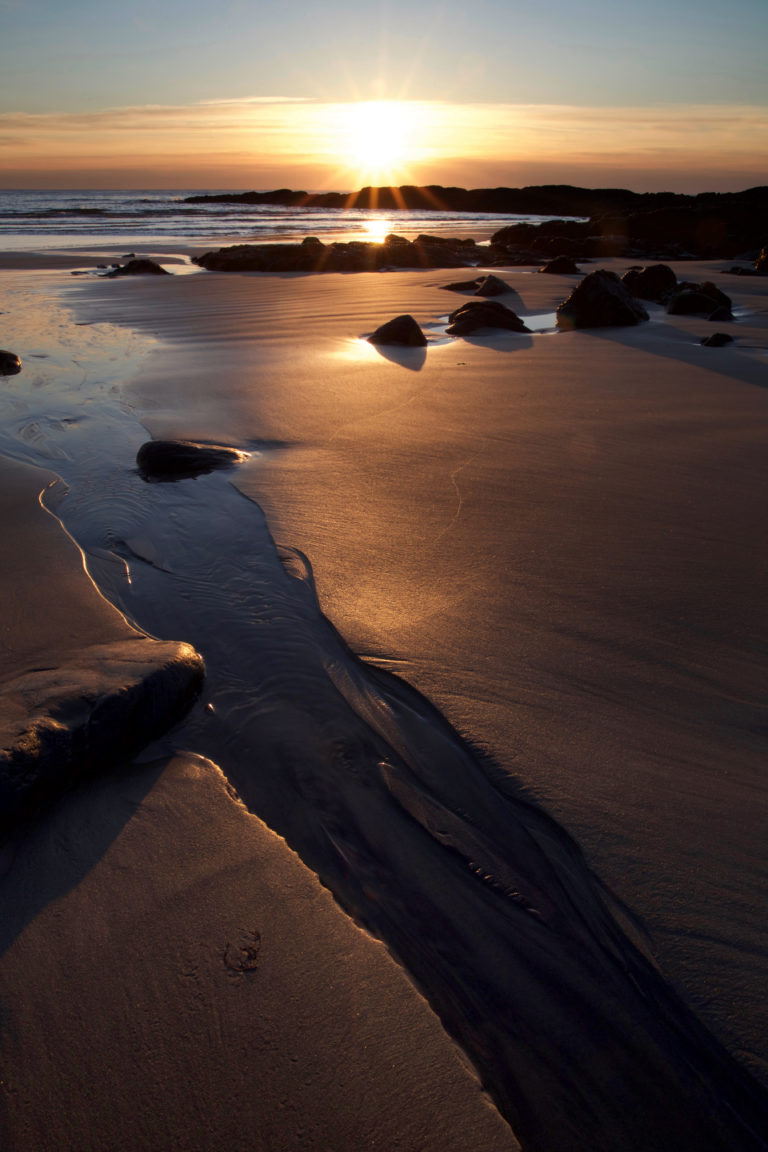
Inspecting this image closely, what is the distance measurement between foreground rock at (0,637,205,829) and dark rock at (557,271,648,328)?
693cm

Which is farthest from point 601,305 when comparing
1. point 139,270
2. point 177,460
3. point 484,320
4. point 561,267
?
point 139,270

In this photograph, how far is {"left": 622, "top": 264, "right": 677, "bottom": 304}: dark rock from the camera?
1005 centimetres

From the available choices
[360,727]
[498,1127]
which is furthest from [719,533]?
[498,1127]

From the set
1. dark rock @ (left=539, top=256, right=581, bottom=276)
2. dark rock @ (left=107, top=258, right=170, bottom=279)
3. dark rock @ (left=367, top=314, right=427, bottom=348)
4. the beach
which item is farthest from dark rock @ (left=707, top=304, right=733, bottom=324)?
dark rock @ (left=107, top=258, right=170, bottom=279)

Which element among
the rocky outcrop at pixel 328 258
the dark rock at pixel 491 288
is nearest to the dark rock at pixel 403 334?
the dark rock at pixel 491 288

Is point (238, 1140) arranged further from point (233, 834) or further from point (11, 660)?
point (11, 660)

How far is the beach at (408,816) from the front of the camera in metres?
1.10

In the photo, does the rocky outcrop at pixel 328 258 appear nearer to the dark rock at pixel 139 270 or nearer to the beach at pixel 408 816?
the dark rock at pixel 139 270

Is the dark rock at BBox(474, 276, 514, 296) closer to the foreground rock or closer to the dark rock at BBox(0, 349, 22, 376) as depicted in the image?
the dark rock at BBox(0, 349, 22, 376)

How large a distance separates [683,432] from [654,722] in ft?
8.80

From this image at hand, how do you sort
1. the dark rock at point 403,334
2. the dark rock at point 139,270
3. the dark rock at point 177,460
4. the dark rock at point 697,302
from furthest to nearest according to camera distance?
the dark rock at point 139,270 < the dark rock at point 697,302 < the dark rock at point 403,334 < the dark rock at point 177,460

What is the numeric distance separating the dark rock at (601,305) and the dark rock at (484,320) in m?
0.71

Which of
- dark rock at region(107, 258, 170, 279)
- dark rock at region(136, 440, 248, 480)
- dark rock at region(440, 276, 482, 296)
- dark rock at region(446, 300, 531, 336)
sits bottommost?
dark rock at region(136, 440, 248, 480)

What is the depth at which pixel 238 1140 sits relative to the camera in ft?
3.35
